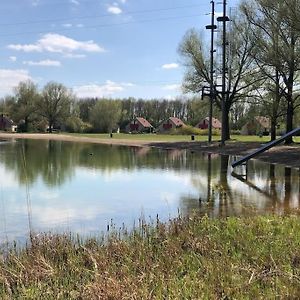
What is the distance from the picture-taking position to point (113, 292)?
5.10 metres

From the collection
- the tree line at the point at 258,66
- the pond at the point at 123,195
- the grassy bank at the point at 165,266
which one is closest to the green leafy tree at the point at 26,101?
the tree line at the point at 258,66

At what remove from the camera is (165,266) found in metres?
6.43

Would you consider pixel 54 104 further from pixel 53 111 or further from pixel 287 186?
pixel 287 186

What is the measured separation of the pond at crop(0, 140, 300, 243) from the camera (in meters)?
11.1

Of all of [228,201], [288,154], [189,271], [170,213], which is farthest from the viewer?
[288,154]

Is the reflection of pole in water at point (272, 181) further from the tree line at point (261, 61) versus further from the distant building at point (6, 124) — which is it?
the distant building at point (6, 124)

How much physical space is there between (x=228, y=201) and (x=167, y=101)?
4914 inches

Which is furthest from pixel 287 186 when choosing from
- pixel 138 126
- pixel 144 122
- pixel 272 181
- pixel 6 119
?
pixel 6 119

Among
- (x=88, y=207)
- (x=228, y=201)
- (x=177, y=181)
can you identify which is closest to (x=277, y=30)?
(x=177, y=181)

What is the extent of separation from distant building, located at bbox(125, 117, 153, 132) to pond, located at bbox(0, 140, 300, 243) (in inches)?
4018

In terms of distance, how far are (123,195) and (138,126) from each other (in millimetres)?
112707

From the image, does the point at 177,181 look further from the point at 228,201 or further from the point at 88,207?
the point at 88,207

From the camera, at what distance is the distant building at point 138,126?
127m

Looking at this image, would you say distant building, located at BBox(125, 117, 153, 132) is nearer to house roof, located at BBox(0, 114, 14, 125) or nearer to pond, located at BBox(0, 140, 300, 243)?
house roof, located at BBox(0, 114, 14, 125)
